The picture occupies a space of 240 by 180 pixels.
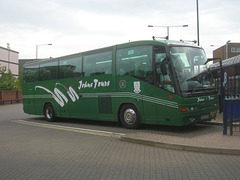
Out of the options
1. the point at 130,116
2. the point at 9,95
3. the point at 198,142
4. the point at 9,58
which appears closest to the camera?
the point at 198,142

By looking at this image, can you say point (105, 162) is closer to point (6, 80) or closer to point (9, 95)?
point (9, 95)

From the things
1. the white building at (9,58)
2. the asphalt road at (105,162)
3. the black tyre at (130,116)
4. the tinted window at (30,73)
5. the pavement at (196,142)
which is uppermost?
the white building at (9,58)

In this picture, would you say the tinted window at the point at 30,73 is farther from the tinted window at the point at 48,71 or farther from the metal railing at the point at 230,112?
the metal railing at the point at 230,112

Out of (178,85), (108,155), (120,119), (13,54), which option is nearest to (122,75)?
(120,119)

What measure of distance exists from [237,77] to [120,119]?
20.5ft

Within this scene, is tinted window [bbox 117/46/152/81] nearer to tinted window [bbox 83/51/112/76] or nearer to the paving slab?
tinted window [bbox 83/51/112/76]

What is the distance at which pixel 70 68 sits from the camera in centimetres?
1252

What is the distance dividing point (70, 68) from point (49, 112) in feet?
10.5

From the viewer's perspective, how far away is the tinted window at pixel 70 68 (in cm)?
1201

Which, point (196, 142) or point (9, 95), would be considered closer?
point (196, 142)

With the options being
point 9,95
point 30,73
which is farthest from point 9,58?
point 30,73

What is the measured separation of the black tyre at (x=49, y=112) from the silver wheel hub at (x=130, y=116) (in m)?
5.51

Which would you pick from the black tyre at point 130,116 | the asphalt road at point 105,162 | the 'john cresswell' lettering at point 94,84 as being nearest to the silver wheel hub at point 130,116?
the black tyre at point 130,116

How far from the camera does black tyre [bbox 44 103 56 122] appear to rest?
45.5 feet
